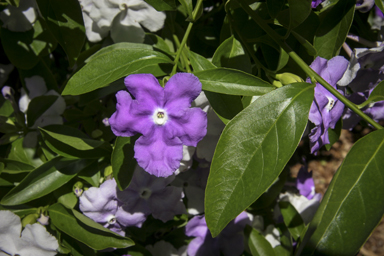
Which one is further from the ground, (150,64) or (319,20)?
(319,20)

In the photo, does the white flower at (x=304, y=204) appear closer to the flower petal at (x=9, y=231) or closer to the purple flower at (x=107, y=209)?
the purple flower at (x=107, y=209)

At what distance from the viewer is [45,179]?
996 millimetres

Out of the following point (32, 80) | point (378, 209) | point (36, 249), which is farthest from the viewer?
point (32, 80)

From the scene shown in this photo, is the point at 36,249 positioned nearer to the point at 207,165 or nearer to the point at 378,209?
the point at 207,165

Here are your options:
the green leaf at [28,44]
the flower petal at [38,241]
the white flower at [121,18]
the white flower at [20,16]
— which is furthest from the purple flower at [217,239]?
the white flower at [20,16]

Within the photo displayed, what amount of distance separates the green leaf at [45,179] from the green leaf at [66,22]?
0.32 metres

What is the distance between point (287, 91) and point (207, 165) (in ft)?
1.92

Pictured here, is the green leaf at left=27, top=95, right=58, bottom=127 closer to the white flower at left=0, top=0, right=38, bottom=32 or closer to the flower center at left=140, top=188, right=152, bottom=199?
the white flower at left=0, top=0, right=38, bottom=32

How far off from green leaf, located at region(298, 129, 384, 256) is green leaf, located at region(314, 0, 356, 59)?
373mm


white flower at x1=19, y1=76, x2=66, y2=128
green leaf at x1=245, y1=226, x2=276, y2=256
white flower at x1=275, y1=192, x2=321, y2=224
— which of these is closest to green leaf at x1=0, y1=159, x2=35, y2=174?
white flower at x1=19, y1=76, x2=66, y2=128

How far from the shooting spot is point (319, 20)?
39.0 inches

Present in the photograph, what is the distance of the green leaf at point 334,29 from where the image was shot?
3.08 ft

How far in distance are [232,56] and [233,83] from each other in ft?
0.68

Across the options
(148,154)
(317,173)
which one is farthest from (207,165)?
(317,173)
